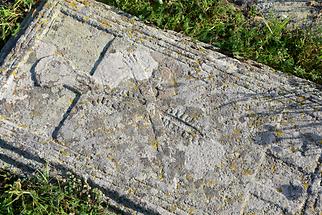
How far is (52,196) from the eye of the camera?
4.65m

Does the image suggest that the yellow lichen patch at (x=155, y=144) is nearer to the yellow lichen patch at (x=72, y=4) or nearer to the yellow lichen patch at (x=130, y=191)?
the yellow lichen patch at (x=130, y=191)

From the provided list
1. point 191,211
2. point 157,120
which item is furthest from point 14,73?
point 191,211

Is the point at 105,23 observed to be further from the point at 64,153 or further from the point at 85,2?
the point at 64,153

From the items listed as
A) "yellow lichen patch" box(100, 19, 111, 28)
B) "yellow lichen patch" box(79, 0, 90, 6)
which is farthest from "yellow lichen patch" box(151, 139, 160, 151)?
"yellow lichen patch" box(79, 0, 90, 6)

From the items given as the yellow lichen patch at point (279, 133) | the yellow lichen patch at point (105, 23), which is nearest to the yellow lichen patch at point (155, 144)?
the yellow lichen patch at point (279, 133)

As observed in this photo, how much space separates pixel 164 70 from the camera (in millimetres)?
4926

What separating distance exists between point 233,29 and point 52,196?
7.90 ft

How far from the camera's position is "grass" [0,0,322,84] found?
5344 millimetres

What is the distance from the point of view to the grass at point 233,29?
5.34m

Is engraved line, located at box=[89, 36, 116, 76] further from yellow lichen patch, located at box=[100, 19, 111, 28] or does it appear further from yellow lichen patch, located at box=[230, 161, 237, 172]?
yellow lichen patch, located at box=[230, 161, 237, 172]

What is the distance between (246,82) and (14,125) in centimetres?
205

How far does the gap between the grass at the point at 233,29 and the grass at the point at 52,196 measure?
1524 millimetres

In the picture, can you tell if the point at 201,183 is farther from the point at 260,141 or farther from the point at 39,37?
the point at 39,37

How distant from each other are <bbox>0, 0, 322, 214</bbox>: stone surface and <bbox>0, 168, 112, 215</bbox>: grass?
12 cm
